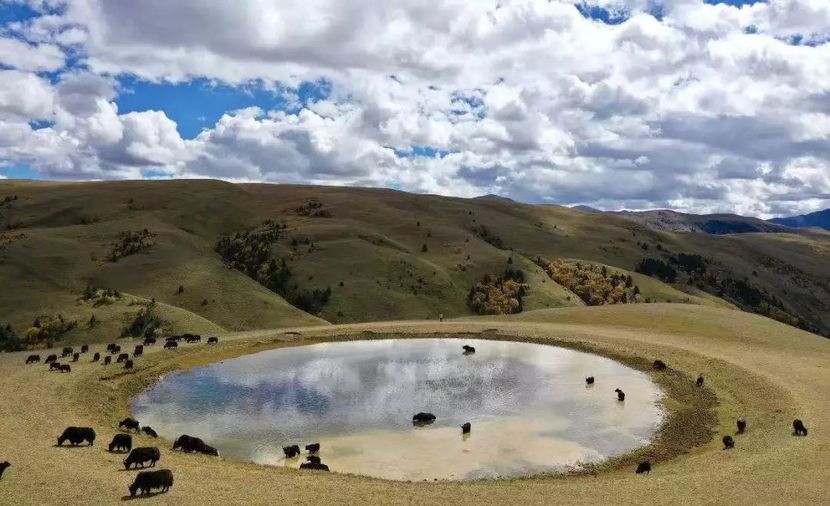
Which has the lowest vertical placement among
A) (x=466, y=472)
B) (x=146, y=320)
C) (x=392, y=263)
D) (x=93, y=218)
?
(x=466, y=472)

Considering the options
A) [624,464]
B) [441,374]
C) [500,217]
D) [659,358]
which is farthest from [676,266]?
[624,464]

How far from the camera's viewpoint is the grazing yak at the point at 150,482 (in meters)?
22.7

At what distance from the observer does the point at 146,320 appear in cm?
6209

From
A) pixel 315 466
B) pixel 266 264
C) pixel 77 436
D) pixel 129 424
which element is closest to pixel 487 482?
pixel 315 466

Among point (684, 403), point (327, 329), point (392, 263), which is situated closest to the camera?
point (684, 403)

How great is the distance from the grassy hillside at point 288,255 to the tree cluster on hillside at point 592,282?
3.93 metres

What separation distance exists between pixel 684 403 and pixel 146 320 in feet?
164

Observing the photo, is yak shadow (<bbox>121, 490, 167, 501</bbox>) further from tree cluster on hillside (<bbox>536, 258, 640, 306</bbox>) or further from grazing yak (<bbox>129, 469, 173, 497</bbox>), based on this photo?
tree cluster on hillside (<bbox>536, 258, 640, 306</bbox>)

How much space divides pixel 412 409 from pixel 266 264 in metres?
63.3

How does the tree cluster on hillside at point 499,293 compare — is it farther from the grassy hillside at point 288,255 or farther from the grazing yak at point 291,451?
the grazing yak at point 291,451

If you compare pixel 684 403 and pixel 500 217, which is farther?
pixel 500 217

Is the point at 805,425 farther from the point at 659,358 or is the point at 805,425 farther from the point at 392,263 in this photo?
the point at 392,263

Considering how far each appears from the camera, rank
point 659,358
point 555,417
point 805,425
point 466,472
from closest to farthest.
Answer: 1. point 466,472
2. point 805,425
3. point 555,417
4. point 659,358

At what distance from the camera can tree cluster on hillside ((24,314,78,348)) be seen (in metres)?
57.7
